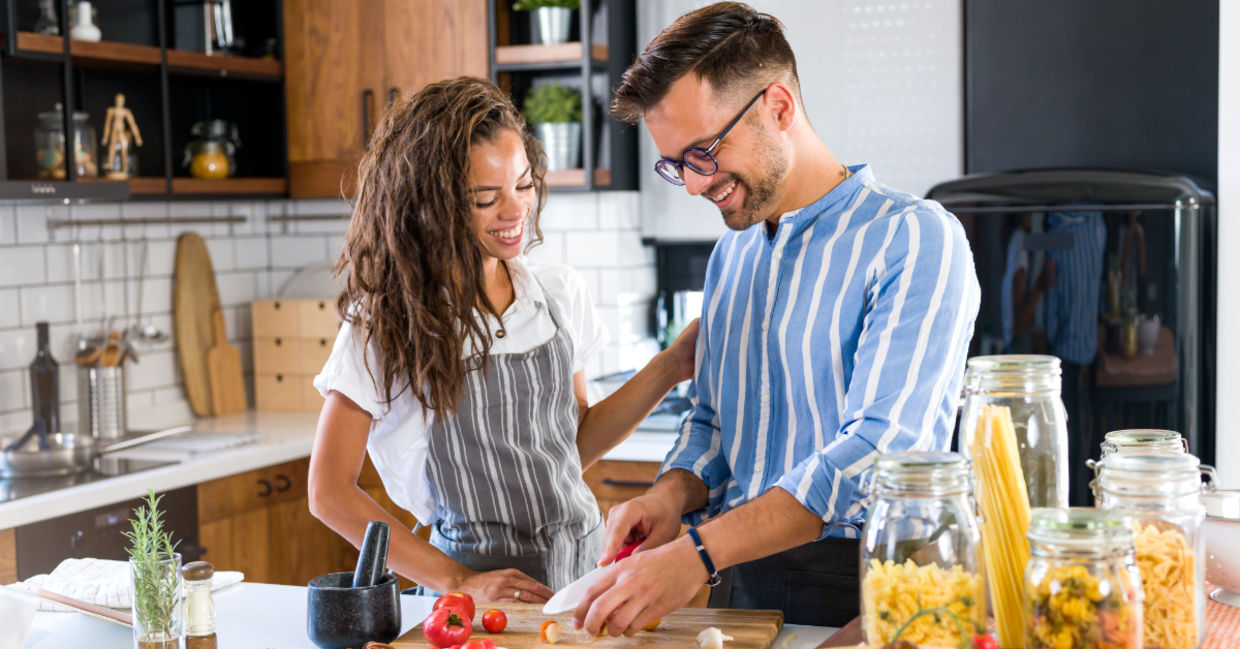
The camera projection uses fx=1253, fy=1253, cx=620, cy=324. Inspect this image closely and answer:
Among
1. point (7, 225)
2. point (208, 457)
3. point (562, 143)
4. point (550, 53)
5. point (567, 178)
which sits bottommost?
point (208, 457)

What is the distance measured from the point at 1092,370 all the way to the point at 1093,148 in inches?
25.7

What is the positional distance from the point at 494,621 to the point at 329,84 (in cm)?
265

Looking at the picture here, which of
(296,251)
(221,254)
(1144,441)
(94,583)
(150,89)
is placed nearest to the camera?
(1144,441)

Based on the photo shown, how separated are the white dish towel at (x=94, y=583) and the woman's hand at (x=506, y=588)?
367 millimetres

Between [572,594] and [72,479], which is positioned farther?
[72,479]

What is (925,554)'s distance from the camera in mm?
1074

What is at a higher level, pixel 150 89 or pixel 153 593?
pixel 150 89

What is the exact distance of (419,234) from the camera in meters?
1.92

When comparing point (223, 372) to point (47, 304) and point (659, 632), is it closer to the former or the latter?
point (47, 304)

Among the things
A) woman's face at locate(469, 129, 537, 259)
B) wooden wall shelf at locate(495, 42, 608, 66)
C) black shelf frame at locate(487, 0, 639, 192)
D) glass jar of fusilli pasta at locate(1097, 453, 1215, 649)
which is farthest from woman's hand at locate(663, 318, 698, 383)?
wooden wall shelf at locate(495, 42, 608, 66)

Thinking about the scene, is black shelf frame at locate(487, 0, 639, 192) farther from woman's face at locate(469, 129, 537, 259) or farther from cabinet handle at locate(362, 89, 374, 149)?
woman's face at locate(469, 129, 537, 259)

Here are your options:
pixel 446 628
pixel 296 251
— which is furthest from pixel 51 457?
pixel 446 628

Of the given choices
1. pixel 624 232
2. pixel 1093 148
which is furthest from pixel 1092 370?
pixel 624 232

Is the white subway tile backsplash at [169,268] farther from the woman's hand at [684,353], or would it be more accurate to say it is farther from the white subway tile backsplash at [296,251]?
the woman's hand at [684,353]
